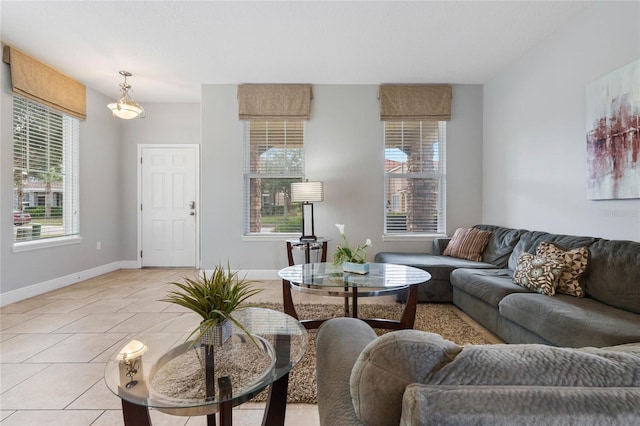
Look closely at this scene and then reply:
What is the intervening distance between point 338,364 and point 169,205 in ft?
16.1

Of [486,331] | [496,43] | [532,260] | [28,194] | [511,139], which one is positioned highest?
[496,43]

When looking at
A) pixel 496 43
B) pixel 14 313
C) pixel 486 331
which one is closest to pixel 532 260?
pixel 486 331

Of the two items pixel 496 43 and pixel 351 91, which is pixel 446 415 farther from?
pixel 351 91

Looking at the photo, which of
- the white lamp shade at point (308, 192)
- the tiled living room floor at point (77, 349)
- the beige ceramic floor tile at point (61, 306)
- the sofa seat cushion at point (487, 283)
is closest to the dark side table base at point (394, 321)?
the sofa seat cushion at point (487, 283)

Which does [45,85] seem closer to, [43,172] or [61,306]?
[43,172]

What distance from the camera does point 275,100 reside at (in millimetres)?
4148

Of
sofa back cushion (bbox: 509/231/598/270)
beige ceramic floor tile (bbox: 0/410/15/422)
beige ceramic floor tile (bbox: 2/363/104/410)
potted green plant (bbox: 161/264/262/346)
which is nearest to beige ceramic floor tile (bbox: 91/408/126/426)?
beige ceramic floor tile (bbox: 2/363/104/410)

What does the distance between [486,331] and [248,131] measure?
142 inches

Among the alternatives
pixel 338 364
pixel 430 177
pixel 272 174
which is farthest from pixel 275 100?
pixel 338 364

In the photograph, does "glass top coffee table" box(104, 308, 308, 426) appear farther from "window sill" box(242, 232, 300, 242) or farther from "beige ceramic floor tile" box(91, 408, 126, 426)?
"window sill" box(242, 232, 300, 242)

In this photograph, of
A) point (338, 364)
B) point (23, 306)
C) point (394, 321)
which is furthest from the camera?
point (23, 306)

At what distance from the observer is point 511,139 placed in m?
3.62

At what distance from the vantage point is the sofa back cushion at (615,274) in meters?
1.88

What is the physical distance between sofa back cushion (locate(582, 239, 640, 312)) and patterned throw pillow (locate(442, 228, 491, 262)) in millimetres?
1280
